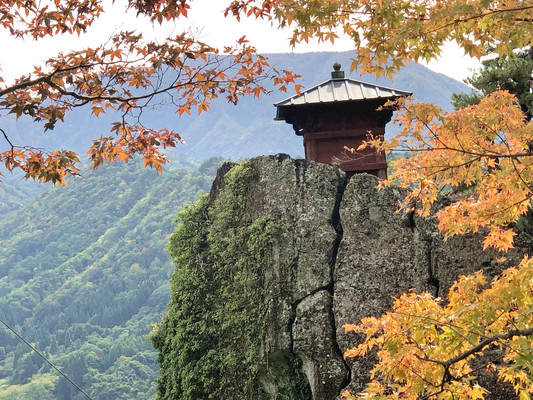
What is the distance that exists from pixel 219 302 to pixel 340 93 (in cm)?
319

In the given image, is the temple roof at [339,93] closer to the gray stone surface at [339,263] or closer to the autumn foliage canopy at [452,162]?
the gray stone surface at [339,263]

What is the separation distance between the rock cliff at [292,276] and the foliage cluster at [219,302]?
1 cm

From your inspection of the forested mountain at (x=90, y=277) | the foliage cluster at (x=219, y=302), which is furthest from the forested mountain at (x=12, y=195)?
the foliage cluster at (x=219, y=302)

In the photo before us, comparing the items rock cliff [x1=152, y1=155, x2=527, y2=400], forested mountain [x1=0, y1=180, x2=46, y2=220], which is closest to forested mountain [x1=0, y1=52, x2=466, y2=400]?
forested mountain [x1=0, y1=180, x2=46, y2=220]

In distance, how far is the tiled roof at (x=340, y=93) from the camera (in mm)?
8008

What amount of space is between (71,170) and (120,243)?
7527 cm

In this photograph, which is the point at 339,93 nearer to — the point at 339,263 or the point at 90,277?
the point at 339,263

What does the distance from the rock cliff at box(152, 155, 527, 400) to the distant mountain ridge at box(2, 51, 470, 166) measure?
153 m

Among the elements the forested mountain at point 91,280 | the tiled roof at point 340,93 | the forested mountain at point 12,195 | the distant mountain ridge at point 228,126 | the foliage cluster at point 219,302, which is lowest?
the foliage cluster at point 219,302

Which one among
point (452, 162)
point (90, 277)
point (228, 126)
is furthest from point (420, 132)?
point (228, 126)

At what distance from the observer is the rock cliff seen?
21.7 feet

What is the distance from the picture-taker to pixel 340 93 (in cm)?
823

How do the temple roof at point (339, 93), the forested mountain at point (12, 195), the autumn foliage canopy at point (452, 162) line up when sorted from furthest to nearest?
the forested mountain at point (12, 195) → the temple roof at point (339, 93) → the autumn foliage canopy at point (452, 162)

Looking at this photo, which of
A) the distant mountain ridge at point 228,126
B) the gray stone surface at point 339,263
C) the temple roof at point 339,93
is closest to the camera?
the gray stone surface at point 339,263
